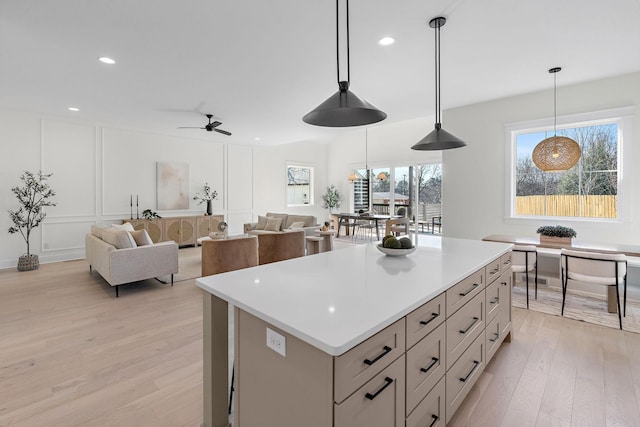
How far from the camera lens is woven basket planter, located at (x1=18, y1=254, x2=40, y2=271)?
201 inches

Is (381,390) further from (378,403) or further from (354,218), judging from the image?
(354,218)

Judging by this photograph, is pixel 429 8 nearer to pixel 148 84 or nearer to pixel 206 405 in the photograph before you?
pixel 206 405

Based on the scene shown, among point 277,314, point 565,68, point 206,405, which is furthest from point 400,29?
point 206,405

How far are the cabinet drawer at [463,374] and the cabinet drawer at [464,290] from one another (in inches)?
→ 12.6

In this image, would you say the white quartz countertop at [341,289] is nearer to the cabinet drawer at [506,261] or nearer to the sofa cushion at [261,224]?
the cabinet drawer at [506,261]

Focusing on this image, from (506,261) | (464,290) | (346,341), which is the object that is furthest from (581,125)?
(346,341)

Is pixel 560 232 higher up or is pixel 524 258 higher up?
pixel 560 232

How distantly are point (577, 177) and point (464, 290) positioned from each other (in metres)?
4.09

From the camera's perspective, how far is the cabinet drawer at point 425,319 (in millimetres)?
1267

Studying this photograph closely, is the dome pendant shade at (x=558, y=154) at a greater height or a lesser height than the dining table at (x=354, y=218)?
greater

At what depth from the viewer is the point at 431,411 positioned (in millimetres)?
1448

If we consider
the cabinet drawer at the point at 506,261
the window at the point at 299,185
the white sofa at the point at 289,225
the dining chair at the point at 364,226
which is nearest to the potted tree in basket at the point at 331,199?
the window at the point at 299,185

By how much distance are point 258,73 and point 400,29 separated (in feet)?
5.99

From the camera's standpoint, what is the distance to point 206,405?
1588 millimetres
